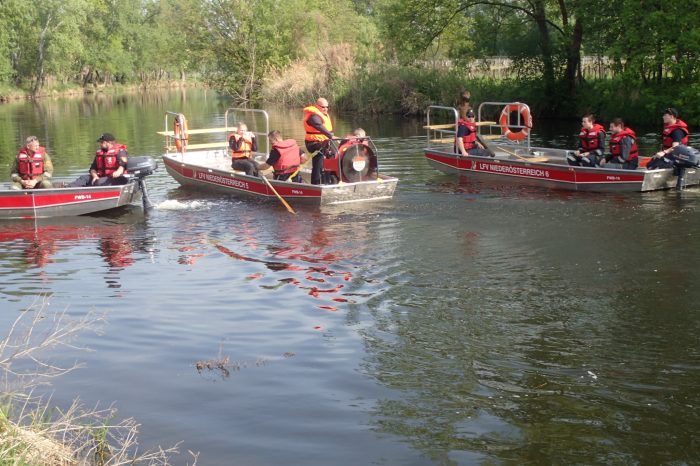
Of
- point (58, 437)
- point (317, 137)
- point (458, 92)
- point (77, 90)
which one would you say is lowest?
point (58, 437)

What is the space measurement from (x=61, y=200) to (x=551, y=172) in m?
9.19

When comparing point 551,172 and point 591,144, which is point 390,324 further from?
point 591,144

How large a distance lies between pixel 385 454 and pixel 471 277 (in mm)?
4676

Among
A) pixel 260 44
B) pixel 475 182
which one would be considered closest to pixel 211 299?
pixel 475 182

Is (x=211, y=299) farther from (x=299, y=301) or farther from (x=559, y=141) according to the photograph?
(x=559, y=141)

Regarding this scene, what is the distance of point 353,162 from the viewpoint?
1540 centimetres

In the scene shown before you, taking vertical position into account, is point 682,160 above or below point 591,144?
below

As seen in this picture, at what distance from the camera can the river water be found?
20.3 feet

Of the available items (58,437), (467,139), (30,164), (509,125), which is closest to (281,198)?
(30,164)

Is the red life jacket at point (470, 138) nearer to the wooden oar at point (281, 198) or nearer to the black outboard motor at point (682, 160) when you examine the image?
the black outboard motor at point (682, 160)

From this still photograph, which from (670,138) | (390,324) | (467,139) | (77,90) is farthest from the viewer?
(77,90)

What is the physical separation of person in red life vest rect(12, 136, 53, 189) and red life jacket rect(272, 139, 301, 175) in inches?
165

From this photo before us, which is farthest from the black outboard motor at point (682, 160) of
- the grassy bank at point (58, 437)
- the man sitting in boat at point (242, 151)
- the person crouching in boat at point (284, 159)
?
the grassy bank at point (58, 437)

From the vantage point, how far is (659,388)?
6781 millimetres
